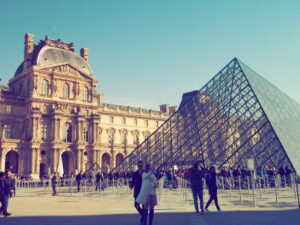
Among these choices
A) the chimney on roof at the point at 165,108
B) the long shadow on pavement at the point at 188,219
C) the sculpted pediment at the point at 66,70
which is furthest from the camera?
the chimney on roof at the point at 165,108

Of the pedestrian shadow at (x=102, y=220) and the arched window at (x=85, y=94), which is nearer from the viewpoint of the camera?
the pedestrian shadow at (x=102, y=220)

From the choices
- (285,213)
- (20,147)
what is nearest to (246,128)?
(285,213)

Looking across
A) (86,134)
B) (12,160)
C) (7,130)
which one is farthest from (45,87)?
(12,160)

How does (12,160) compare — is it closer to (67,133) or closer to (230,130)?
(67,133)

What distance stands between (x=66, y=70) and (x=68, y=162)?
13.6 meters

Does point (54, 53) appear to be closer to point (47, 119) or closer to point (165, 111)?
point (47, 119)

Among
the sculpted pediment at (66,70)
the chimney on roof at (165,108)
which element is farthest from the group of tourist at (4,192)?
the chimney on roof at (165,108)

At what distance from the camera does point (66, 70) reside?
49.6m

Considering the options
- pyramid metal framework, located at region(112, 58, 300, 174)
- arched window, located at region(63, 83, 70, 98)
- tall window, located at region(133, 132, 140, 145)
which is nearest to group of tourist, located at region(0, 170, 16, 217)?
pyramid metal framework, located at region(112, 58, 300, 174)

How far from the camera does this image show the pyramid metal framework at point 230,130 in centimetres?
1920

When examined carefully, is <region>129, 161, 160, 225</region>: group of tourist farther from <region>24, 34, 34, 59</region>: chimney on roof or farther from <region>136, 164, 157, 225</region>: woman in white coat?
<region>24, 34, 34, 59</region>: chimney on roof

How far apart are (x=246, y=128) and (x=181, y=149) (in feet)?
15.7

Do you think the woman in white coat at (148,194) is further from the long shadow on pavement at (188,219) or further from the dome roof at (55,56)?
the dome roof at (55,56)

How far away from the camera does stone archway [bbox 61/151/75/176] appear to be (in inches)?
1918
